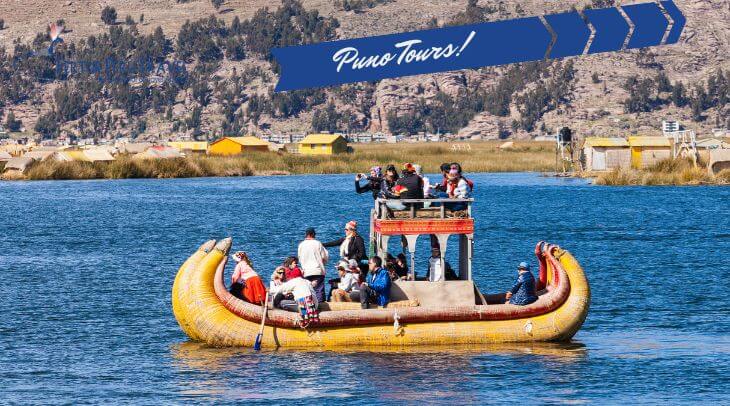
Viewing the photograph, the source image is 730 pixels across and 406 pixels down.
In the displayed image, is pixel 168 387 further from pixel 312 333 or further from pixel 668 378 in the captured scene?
pixel 668 378

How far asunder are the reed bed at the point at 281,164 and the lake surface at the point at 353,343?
176 ft

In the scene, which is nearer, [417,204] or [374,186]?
[417,204]

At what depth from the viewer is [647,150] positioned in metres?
126

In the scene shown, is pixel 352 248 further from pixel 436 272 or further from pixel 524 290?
pixel 524 290

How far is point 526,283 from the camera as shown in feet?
98.0


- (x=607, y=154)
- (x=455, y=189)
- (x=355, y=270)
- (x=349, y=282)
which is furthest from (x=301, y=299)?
(x=607, y=154)

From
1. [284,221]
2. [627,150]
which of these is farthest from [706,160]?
[284,221]

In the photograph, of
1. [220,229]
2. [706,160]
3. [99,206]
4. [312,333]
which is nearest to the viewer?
[312,333]

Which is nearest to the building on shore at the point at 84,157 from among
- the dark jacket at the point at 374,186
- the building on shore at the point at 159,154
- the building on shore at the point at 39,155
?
the building on shore at the point at 39,155

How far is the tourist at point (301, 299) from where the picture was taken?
2845cm

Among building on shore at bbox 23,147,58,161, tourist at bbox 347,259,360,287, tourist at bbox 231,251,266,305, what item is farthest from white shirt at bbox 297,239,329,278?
building on shore at bbox 23,147,58,161

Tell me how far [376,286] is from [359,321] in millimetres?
861

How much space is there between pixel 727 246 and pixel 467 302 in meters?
33.9

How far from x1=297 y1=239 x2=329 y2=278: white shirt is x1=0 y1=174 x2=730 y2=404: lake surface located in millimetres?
1924
